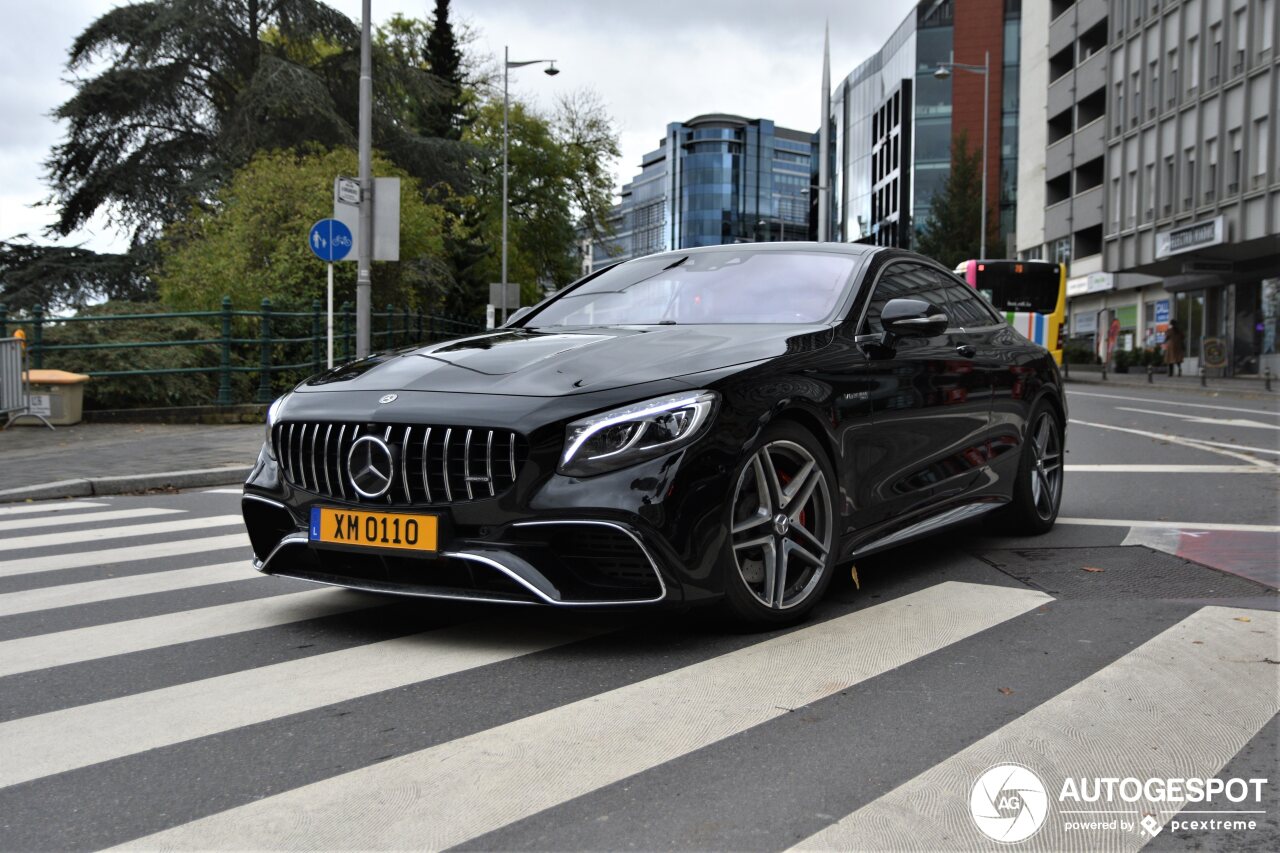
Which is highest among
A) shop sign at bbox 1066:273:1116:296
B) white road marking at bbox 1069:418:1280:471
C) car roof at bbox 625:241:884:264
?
shop sign at bbox 1066:273:1116:296

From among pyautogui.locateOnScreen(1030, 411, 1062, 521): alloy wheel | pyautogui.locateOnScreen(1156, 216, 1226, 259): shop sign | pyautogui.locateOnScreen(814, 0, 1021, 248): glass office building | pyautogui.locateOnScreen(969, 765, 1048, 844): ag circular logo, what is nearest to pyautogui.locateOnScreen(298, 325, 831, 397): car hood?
pyautogui.locateOnScreen(969, 765, 1048, 844): ag circular logo

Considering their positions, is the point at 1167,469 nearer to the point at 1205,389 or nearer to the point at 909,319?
the point at 909,319

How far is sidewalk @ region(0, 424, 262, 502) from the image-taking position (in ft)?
31.2

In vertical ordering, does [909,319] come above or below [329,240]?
below

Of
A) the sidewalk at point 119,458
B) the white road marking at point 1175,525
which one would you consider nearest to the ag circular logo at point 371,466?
the white road marking at point 1175,525

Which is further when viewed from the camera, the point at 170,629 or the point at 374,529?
the point at 170,629

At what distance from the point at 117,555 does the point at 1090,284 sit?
47201 mm

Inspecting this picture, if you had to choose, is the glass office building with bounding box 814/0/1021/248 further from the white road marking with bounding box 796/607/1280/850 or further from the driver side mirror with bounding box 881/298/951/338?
the white road marking with bounding box 796/607/1280/850

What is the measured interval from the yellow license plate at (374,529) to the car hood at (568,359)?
47 cm

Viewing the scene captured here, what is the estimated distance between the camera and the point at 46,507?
8672 millimetres

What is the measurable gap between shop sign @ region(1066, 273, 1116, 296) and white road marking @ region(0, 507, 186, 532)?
144 ft

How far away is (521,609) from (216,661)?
1.12 m

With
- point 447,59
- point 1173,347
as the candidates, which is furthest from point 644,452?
point 447,59

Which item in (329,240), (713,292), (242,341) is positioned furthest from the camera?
(242,341)
